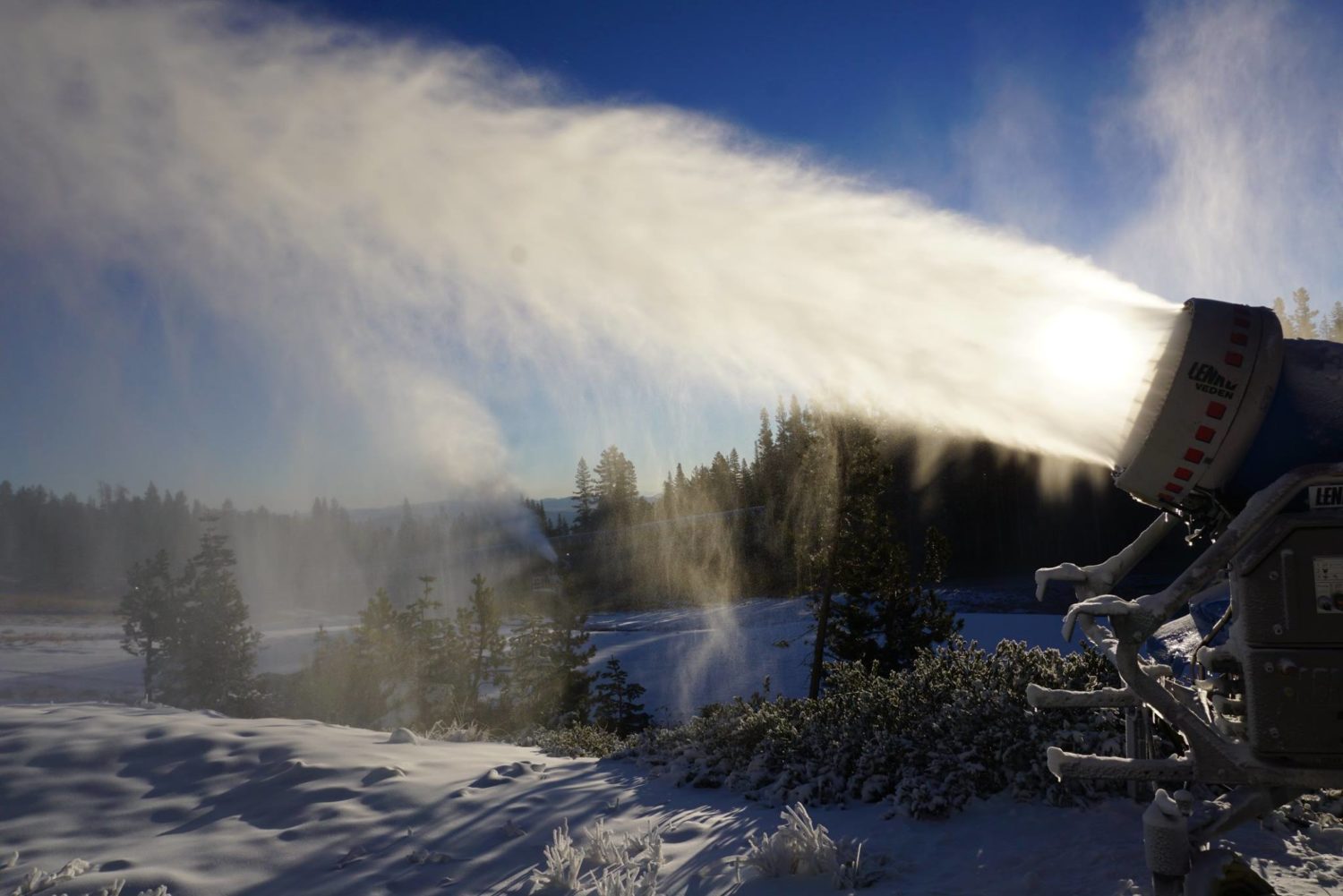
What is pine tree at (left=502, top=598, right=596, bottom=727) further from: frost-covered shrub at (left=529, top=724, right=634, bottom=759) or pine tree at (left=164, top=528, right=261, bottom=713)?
frost-covered shrub at (left=529, top=724, right=634, bottom=759)

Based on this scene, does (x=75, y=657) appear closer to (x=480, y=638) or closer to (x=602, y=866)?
(x=480, y=638)

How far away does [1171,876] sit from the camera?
3127mm

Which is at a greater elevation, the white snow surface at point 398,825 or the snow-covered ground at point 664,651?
the white snow surface at point 398,825

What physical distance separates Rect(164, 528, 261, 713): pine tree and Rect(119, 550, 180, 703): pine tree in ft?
2.37

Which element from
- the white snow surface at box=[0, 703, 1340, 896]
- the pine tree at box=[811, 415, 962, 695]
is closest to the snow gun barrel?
the white snow surface at box=[0, 703, 1340, 896]

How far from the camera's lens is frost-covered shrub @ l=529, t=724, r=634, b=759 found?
10.0m

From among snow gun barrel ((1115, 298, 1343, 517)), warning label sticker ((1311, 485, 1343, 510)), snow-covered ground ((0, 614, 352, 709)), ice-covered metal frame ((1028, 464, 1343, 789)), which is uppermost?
snow gun barrel ((1115, 298, 1343, 517))

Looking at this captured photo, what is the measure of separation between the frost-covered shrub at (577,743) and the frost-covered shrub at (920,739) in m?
1.18

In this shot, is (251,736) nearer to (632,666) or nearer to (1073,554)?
(632,666)

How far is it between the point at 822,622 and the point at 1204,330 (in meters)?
18.8

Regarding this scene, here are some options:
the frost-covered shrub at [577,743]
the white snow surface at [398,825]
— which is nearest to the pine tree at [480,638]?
the frost-covered shrub at [577,743]

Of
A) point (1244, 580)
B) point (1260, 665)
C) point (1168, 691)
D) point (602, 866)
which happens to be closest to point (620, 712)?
point (602, 866)

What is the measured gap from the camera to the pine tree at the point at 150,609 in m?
39.6

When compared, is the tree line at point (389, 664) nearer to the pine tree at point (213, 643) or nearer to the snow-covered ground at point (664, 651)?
the pine tree at point (213, 643)
